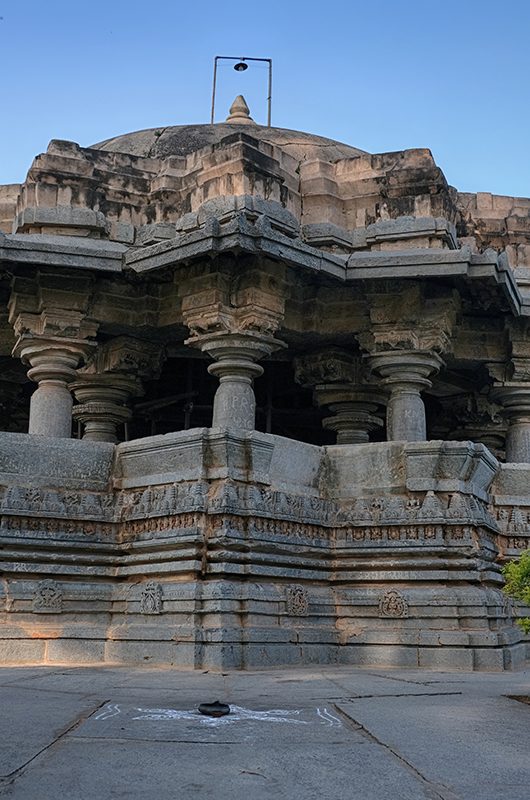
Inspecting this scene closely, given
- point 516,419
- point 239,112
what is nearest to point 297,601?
point 516,419

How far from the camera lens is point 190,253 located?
10.8 meters

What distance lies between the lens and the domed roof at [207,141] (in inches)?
575

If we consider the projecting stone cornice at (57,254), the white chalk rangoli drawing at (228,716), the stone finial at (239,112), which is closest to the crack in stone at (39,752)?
the white chalk rangoli drawing at (228,716)

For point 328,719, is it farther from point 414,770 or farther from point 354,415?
point 354,415

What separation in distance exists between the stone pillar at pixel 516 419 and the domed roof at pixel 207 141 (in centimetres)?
457

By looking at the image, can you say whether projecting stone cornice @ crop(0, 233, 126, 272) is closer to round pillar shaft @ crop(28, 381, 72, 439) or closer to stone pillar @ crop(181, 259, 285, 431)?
stone pillar @ crop(181, 259, 285, 431)

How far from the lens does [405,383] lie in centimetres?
1264

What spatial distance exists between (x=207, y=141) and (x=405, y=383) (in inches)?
210

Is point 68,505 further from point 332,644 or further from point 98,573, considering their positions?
point 332,644

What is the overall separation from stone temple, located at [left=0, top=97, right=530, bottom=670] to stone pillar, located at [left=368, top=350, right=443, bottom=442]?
0.03 meters

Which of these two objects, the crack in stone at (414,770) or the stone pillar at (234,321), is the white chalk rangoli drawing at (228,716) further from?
the stone pillar at (234,321)

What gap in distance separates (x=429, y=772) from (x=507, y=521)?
7.11 meters

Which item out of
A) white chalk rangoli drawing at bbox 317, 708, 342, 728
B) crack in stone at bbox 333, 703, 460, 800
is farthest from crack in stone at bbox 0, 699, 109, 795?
crack in stone at bbox 333, 703, 460, 800

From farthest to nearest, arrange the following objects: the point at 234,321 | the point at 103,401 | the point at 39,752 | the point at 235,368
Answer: the point at 103,401 → the point at 235,368 → the point at 234,321 → the point at 39,752
